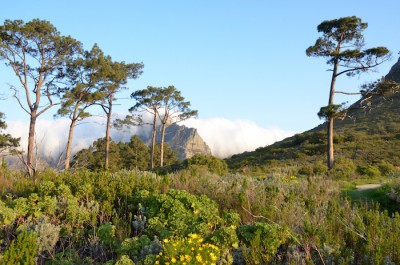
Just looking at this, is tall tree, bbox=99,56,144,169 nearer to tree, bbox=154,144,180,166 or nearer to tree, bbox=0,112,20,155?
tree, bbox=0,112,20,155

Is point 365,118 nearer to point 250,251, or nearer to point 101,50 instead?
point 101,50

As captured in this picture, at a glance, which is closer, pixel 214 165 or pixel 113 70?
pixel 214 165

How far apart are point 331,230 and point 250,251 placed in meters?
1.09

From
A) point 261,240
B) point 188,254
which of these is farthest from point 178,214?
point 188,254

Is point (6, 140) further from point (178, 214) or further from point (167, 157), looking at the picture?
point (178, 214)

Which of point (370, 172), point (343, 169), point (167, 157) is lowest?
point (370, 172)

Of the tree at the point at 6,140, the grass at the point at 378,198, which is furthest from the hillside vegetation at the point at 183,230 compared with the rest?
the tree at the point at 6,140

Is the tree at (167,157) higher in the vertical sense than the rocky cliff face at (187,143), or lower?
lower

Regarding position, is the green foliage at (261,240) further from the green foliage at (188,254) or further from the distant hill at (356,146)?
the distant hill at (356,146)

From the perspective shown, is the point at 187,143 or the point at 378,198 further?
the point at 187,143

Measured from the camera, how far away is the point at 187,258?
301cm

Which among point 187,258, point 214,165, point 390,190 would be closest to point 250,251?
point 187,258

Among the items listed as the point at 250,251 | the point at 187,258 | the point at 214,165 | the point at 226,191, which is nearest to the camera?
the point at 187,258

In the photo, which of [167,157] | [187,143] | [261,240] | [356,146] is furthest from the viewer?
[187,143]
